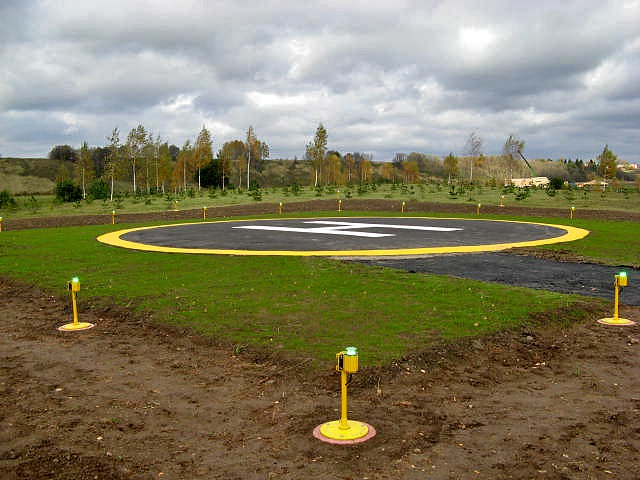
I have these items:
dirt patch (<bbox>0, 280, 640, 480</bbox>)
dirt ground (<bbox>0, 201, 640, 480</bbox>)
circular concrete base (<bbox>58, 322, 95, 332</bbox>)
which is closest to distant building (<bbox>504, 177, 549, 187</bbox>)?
dirt ground (<bbox>0, 201, 640, 480</bbox>)

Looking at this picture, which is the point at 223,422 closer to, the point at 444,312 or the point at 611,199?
the point at 444,312

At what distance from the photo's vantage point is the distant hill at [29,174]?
341ft

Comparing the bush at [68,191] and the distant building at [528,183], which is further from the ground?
the distant building at [528,183]

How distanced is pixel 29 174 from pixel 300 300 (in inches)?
4742

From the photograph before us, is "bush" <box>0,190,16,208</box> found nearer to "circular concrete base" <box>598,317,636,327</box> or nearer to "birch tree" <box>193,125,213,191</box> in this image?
"birch tree" <box>193,125,213,191</box>

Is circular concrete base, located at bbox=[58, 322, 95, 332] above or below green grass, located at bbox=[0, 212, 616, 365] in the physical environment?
below

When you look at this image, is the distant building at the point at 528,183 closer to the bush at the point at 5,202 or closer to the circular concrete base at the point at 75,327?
the bush at the point at 5,202

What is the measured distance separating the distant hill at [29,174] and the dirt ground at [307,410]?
10627 centimetres

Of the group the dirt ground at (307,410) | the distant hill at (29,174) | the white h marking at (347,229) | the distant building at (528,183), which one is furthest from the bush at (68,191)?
the distant hill at (29,174)

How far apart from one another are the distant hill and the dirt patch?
106192 mm

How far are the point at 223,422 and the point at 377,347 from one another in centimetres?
238

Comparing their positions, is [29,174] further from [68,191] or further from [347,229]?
[347,229]

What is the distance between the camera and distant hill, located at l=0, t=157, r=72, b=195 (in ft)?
341

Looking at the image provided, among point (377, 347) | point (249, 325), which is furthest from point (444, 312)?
point (249, 325)
